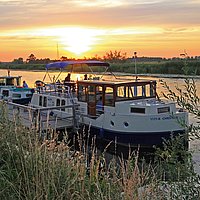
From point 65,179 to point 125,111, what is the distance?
1060cm

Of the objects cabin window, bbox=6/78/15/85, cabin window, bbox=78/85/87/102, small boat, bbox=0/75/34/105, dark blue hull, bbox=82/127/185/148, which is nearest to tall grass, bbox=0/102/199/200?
dark blue hull, bbox=82/127/185/148

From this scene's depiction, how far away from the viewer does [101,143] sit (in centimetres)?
1603

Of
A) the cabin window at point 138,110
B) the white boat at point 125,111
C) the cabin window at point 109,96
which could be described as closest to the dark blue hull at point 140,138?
the white boat at point 125,111

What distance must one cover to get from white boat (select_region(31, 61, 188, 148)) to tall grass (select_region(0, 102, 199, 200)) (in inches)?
348

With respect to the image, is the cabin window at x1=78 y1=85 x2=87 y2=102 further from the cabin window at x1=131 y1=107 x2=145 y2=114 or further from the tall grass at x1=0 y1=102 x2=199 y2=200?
the tall grass at x1=0 y1=102 x2=199 y2=200

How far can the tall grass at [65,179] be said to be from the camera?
3.94 m

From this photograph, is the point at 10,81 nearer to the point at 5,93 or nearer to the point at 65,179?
the point at 5,93

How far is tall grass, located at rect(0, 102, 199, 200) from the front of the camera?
12.9ft

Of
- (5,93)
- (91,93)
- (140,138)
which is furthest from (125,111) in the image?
(5,93)

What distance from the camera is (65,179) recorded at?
14.9ft

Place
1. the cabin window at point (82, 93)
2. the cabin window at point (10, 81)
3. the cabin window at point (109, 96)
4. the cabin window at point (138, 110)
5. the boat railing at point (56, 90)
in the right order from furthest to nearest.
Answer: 1. the cabin window at point (10, 81)
2. the boat railing at point (56, 90)
3. the cabin window at point (82, 93)
4. the cabin window at point (109, 96)
5. the cabin window at point (138, 110)

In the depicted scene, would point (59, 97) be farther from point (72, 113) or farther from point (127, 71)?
point (127, 71)

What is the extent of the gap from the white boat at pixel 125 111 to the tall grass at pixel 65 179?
348 inches

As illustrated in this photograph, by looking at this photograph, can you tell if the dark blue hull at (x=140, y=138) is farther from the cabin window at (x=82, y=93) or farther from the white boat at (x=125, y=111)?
the cabin window at (x=82, y=93)
